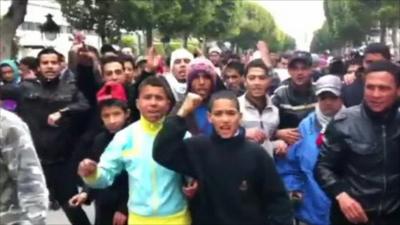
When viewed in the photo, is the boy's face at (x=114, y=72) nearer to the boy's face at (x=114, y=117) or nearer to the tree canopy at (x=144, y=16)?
the boy's face at (x=114, y=117)

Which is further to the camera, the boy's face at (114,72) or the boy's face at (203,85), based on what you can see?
the boy's face at (114,72)

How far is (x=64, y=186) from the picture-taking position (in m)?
6.99

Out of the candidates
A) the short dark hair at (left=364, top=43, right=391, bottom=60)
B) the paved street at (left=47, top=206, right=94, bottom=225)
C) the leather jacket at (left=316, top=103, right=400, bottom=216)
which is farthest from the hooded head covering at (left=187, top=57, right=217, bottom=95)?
the paved street at (left=47, top=206, right=94, bottom=225)

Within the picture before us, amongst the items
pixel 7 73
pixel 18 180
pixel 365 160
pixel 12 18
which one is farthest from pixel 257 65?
pixel 12 18

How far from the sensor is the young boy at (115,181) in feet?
17.5

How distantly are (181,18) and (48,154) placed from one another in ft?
101

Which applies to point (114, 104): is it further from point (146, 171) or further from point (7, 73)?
point (7, 73)

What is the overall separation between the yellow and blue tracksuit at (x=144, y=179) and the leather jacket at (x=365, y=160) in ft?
2.81

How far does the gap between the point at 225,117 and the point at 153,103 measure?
0.53 m

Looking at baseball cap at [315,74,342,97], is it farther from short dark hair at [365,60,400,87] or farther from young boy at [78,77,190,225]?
young boy at [78,77,190,225]

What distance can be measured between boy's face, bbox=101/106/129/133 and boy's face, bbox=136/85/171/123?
953 mm

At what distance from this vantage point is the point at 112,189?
5.31 meters

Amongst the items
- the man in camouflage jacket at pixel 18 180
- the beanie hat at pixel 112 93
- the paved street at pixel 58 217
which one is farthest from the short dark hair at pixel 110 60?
the man in camouflage jacket at pixel 18 180

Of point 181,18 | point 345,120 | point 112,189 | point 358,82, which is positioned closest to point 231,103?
point 345,120
